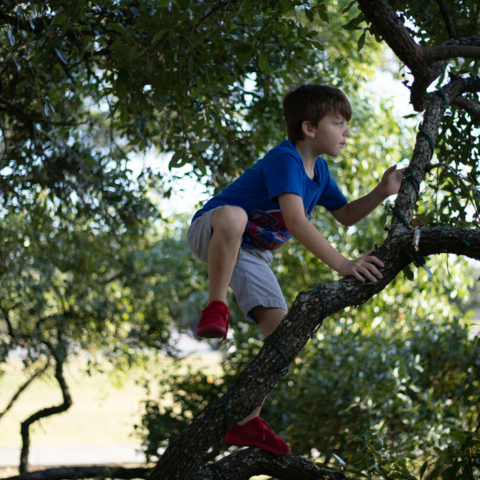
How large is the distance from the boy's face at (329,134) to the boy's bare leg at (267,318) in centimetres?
57

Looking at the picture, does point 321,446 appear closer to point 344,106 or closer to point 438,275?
point 438,275

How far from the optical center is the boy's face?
187cm

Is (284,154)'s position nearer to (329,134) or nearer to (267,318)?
(329,134)

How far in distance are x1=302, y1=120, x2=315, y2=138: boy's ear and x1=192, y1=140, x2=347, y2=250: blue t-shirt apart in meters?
0.07

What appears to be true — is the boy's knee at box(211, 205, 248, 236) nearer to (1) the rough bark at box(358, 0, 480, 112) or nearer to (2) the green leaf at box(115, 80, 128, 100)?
(2) the green leaf at box(115, 80, 128, 100)

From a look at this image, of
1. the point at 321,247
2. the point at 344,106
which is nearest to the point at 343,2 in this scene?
the point at 344,106

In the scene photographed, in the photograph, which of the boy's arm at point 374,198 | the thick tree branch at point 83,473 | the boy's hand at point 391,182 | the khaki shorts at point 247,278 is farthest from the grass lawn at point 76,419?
the boy's hand at point 391,182

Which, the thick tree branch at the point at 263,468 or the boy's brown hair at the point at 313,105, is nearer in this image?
the thick tree branch at the point at 263,468

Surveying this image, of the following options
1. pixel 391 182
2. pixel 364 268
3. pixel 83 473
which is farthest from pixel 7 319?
pixel 364 268

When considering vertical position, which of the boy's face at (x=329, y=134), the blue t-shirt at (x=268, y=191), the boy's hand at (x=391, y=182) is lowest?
the blue t-shirt at (x=268, y=191)

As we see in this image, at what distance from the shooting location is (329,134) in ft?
6.13

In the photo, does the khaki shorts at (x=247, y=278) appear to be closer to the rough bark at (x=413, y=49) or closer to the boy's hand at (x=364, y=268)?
the boy's hand at (x=364, y=268)

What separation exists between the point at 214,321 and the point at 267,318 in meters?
0.27

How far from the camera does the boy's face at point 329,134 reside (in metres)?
1.87
